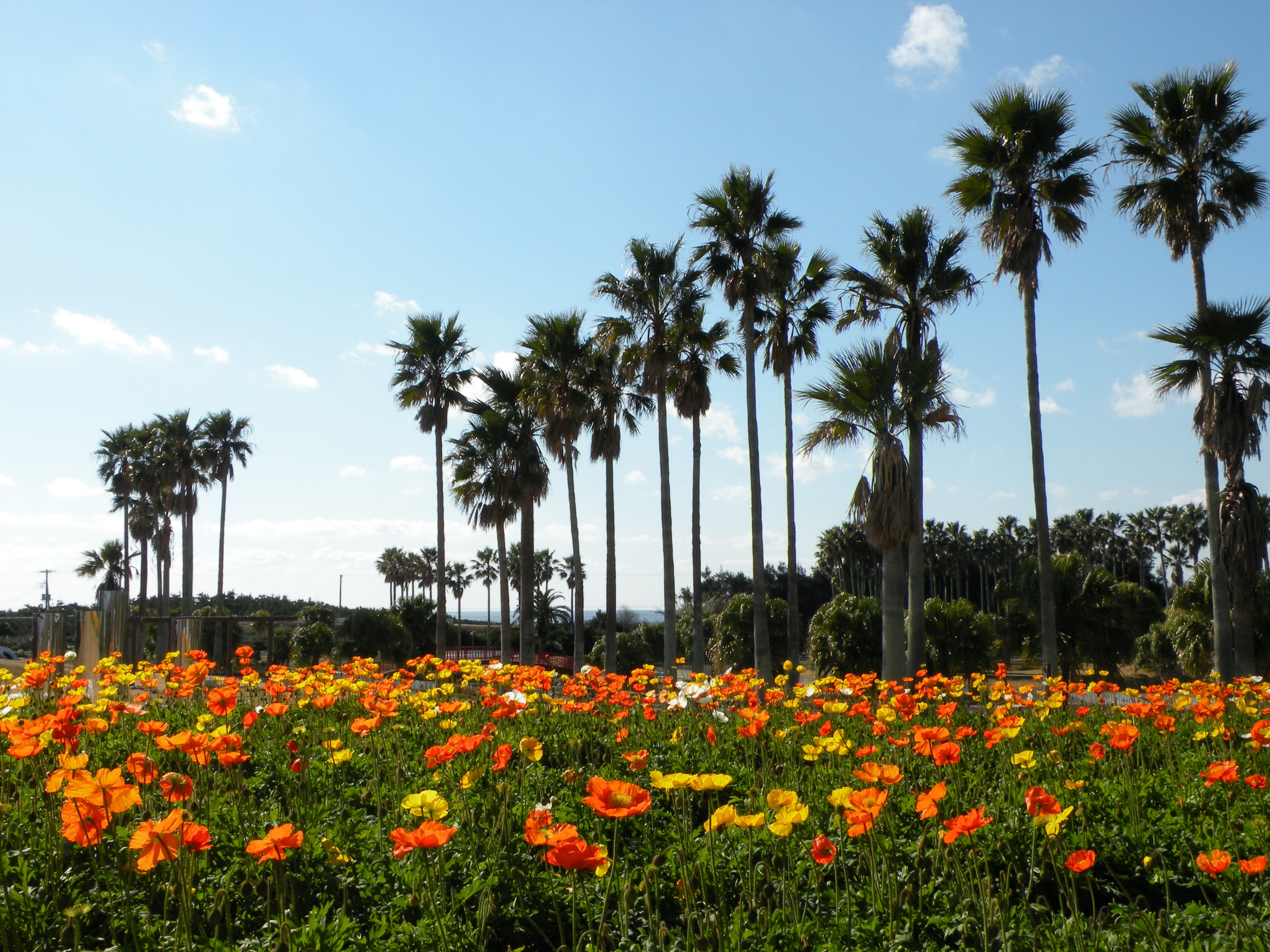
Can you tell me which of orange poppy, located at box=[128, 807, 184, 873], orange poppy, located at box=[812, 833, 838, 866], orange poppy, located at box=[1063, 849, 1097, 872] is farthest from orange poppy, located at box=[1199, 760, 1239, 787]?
orange poppy, located at box=[128, 807, 184, 873]

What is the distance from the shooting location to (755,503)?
2083 centimetres

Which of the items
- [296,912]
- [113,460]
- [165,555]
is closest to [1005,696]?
[296,912]

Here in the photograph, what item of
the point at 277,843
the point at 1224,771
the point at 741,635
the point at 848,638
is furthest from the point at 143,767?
the point at 741,635

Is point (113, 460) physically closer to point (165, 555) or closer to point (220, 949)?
point (165, 555)

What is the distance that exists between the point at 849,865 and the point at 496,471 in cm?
2276

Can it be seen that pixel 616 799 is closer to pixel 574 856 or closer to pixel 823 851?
pixel 574 856

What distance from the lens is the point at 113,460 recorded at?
44812mm

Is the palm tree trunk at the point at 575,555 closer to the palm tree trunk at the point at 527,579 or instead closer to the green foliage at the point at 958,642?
the palm tree trunk at the point at 527,579

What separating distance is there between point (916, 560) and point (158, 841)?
611 inches

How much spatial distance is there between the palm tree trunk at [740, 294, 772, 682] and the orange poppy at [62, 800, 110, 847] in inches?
696

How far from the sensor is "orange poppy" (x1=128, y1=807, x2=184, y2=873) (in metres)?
2.70

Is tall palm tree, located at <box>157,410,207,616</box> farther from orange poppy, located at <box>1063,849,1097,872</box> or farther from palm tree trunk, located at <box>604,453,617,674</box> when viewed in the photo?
orange poppy, located at <box>1063,849,1097,872</box>

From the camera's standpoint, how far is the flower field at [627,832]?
3045 mm

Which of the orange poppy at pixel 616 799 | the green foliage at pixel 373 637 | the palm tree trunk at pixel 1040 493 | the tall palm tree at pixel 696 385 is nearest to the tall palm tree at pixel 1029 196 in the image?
the palm tree trunk at pixel 1040 493
